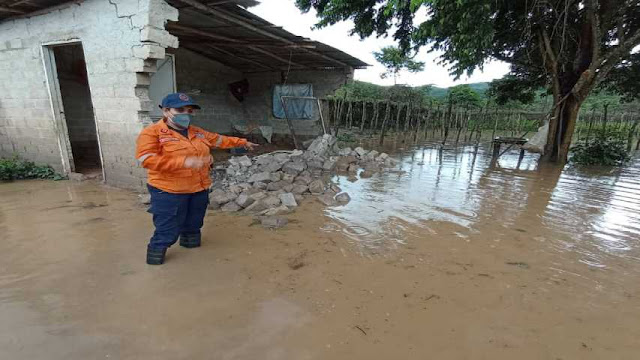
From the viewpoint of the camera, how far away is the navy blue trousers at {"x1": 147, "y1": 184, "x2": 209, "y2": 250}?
274cm

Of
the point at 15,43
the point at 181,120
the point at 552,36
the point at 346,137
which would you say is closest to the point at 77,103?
the point at 15,43

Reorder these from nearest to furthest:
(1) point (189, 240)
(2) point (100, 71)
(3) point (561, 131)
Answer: (1) point (189, 240), (2) point (100, 71), (3) point (561, 131)

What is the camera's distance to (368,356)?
6.31ft

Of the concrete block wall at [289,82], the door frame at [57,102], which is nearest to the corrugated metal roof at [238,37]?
the concrete block wall at [289,82]

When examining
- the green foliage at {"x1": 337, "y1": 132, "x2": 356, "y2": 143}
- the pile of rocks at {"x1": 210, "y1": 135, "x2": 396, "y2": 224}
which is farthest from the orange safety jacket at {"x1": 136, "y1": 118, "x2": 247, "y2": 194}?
the green foliage at {"x1": 337, "y1": 132, "x2": 356, "y2": 143}

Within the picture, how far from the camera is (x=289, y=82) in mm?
11242

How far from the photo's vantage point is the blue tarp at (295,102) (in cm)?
1101

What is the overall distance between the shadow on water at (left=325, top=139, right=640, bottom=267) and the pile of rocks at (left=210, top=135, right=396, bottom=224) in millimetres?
465

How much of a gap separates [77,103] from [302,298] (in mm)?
8844

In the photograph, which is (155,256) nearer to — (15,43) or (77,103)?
(15,43)

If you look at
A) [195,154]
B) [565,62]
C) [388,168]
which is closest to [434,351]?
[195,154]

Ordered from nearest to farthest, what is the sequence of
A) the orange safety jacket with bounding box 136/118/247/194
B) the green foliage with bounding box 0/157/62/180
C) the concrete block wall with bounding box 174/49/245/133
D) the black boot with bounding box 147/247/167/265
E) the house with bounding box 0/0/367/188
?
the orange safety jacket with bounding box 136/118/247/194
the black boot with bounding box 147/247/167/265
the house with bounding box 0/0/367/188
the green foliage with bounding box 0/157/62/180
the concrete block wall with bounding box 174/49/245/133

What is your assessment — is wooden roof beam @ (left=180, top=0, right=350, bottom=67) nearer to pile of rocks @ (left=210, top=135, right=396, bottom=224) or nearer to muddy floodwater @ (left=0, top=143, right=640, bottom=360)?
pile of rocks @ (left=210, top=135, right=396, bottom=224)

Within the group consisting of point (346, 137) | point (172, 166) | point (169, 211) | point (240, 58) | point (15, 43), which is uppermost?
point (240, 58)
